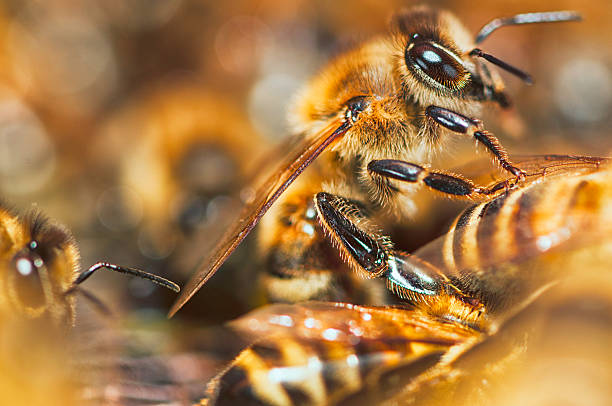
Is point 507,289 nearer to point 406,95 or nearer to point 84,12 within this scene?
point 406,95

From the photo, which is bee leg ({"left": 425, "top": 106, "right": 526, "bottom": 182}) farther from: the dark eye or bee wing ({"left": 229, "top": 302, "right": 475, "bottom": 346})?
bee wing ({"left": 229, "top": 302, "right": 475, "bottom": 346})

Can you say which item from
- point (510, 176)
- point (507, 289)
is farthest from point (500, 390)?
point (510, 176)

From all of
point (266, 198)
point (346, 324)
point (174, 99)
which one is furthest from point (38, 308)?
point (174, 99)

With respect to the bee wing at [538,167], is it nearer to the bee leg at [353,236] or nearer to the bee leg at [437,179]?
the bee leg at [437,179]

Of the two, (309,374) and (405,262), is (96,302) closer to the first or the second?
(309,374)

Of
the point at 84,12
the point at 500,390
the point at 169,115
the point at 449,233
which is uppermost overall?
the point at 84,12

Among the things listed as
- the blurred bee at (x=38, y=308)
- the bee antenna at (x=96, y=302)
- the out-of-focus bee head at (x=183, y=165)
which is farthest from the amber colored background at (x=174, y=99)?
the blurred bee at (x=38, y=308)

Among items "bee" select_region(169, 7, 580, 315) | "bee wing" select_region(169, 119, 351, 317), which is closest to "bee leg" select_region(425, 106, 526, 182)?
"bee" select_region(169, 7, 580, 315)

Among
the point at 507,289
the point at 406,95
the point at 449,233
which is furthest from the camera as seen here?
the point at 406,95
